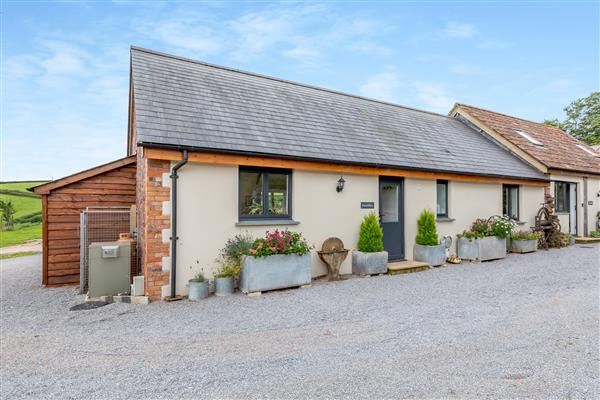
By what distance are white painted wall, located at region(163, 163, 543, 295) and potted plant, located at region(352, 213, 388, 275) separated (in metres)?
0.40

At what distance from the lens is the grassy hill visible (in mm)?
20070

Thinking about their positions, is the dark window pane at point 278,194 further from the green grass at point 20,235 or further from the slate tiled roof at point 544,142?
the green grass at point 20,235

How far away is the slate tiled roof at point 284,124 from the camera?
7.35 metres

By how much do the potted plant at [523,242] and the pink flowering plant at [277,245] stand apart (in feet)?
30.5

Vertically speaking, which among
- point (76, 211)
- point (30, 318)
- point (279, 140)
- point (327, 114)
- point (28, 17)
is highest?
point (28, 17)

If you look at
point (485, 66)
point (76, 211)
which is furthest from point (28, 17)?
point (485, 66)

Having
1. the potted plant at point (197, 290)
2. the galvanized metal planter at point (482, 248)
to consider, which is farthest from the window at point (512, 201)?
the potted plant at point (197, 290)

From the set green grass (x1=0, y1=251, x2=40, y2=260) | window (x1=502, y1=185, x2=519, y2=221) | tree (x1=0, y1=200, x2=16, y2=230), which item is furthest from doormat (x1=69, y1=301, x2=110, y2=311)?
tree (x1=0, y1=200, x2=16, y2=230)

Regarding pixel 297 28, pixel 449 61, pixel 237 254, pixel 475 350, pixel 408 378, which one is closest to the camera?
pixel 408 378

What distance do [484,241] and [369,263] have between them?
15.7 feet

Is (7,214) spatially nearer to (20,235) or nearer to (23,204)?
(20,235)

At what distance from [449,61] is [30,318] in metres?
20.0

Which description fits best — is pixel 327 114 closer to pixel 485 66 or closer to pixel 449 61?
pixel 449 61

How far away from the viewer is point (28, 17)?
30.2ft
